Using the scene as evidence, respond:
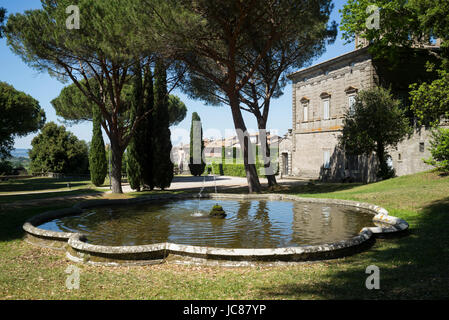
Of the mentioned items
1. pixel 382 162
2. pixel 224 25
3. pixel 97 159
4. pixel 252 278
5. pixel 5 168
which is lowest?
pixel 252 278

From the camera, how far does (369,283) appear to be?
4160mm

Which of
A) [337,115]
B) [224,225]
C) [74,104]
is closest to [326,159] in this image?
[337,115]

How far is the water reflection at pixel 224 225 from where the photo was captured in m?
6.88

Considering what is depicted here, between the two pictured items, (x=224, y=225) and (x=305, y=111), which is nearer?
(x=224, y=225)

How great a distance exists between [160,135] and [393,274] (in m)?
15.6

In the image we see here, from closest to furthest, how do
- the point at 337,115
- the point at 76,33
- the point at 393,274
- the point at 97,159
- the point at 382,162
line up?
the point at 393,274, the point at 76,33, the point at 382,162, the point at 337,115, the point at 97,159

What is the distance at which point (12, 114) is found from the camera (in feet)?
101

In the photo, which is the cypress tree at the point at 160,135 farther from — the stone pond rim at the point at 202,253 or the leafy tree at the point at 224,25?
the stone pond rim at the point at 202,253

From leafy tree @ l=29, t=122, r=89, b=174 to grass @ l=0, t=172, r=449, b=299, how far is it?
29486 mm

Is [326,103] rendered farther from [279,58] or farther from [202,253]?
[202,253]

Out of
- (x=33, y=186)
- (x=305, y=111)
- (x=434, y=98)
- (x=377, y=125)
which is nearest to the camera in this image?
(x=434, y=98)

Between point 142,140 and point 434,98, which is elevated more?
point 434,98

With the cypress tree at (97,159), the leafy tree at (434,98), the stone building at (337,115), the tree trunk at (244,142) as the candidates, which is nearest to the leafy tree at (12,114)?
the cypress tree at (97,159)

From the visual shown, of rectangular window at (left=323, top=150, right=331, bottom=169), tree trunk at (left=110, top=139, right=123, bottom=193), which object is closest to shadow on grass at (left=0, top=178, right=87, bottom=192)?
tree trunk at (left=110, top=139, right=123, bottom=193)
